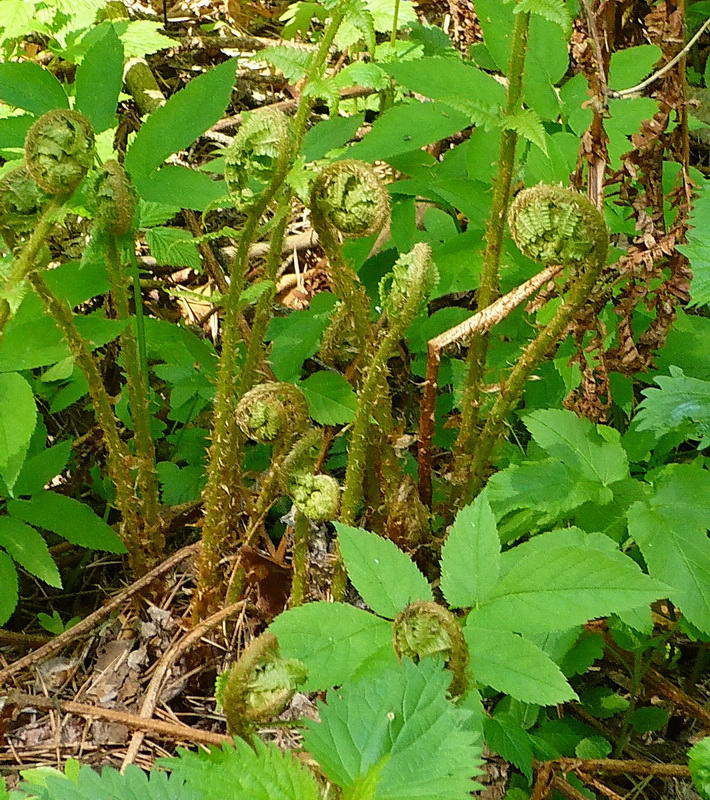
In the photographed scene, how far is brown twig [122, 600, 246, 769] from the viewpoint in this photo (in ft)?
5.47

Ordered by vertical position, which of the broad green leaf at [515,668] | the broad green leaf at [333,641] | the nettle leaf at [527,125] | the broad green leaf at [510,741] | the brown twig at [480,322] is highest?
the nettle leaf at [527,125]

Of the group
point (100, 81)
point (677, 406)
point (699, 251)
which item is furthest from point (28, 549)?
point (699, 251)

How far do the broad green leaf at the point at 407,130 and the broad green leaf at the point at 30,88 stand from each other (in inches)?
24.2

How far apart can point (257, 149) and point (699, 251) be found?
833 mm

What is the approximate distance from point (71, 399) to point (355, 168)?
956 millimetres

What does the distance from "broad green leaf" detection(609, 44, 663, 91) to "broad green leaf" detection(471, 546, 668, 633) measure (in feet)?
3.49

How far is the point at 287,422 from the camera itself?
62.1 inches

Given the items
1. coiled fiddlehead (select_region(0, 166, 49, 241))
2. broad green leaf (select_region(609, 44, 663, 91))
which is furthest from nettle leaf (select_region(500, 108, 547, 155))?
coiled fiddlehead (select_region(0, 166, 49, 241))

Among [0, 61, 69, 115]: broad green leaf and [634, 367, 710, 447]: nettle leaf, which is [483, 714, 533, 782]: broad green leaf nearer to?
[634, 367, 710, 447]: nettle leaf

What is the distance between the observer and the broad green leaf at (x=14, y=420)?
1490mm

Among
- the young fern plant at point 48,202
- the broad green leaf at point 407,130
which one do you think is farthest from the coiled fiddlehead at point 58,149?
the broad green leaf at point 407,130

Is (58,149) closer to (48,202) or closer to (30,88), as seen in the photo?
(48,202)

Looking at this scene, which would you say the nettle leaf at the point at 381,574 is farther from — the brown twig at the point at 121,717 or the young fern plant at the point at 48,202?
the young fern plant at the point at 48,202

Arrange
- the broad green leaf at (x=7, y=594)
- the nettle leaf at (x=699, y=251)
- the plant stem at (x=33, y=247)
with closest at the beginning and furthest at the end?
the plant stem at (x=33, y=247), the nettle leaf at (x=699, y=251), the broad green leaf at (x=7, y=594)
